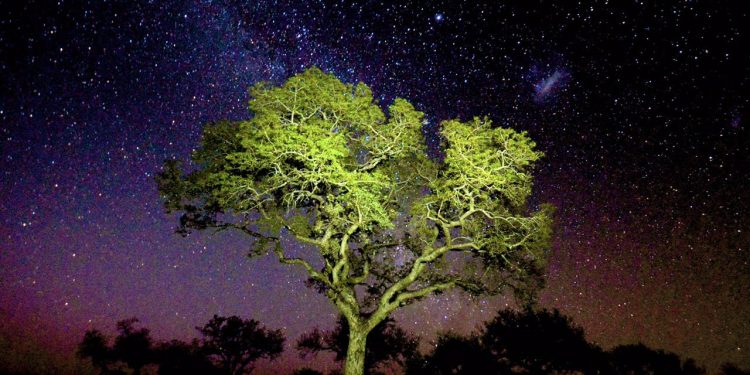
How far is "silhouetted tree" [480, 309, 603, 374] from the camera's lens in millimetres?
33250

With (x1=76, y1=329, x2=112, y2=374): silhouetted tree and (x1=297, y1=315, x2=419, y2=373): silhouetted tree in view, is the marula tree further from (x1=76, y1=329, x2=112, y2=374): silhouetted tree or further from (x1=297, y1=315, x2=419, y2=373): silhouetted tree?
(x1=76, y1=329, x2=112, y2=374): silhouetted tree

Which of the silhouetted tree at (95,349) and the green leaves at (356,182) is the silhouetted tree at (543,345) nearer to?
the green leaves at (356,182)

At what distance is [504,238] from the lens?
14867 millimetres

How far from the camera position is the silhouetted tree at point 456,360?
34.9m

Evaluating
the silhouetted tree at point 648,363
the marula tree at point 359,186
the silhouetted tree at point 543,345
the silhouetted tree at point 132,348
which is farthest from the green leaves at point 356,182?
the silhouetted tree at point 132,348

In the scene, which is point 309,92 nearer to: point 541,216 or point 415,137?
point 415,137

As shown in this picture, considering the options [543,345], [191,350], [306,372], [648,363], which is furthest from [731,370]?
[191,350]

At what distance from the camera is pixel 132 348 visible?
145 ft

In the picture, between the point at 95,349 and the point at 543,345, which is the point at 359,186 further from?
the point at 95,349

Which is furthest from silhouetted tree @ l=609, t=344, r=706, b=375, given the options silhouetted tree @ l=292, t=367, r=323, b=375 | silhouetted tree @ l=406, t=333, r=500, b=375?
silhouetted tree @ l=292, t=367, r=323, b=375

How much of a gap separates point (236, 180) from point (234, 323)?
3438cm


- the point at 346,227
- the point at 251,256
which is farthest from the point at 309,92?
the point at 251,256

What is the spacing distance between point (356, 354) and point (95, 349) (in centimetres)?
4616

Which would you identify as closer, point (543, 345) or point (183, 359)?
point (543, 345)
